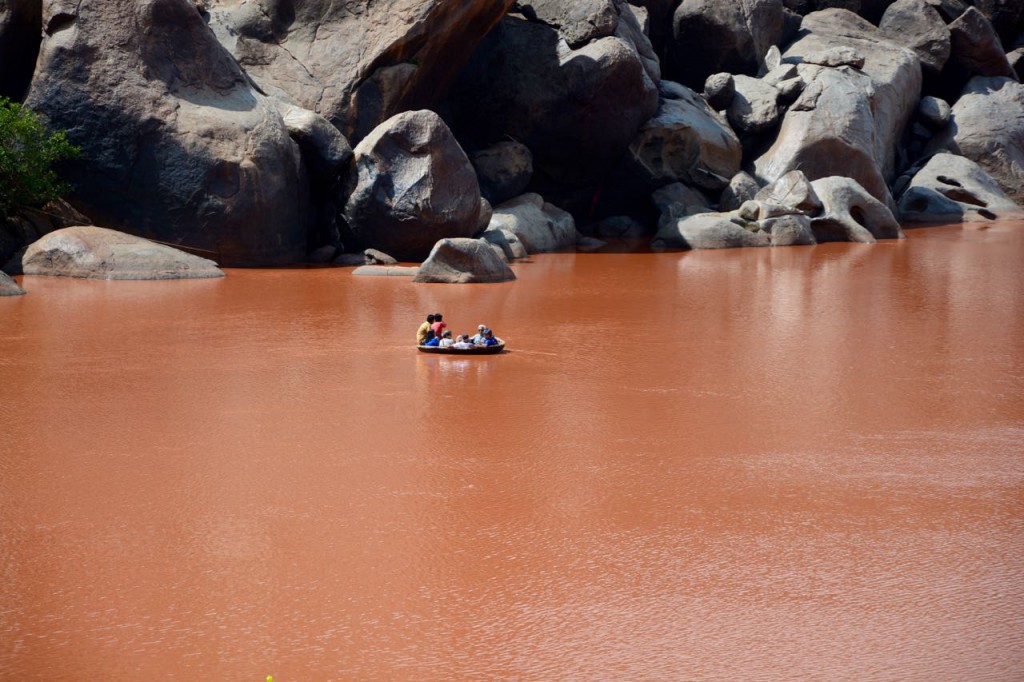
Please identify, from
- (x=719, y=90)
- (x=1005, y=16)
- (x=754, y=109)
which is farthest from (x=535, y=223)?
(x=1005, y=16)

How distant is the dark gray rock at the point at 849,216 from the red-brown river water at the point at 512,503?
8955 mm

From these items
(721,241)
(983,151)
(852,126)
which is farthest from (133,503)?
(983,151)

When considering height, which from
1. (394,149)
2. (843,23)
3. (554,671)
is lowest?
(554,671)

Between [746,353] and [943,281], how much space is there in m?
5.34

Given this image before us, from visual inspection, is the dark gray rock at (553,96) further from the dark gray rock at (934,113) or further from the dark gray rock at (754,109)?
the dark gray rock at (934,113)

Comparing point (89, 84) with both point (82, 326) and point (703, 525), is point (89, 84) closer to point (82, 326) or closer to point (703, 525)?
point (82, 326)

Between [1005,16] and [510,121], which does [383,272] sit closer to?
[510,121]

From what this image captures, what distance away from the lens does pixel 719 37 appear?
2178 centimetres

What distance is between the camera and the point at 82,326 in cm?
854

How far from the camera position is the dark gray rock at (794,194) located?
17406 millimetres

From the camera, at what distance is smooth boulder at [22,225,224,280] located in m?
11.4

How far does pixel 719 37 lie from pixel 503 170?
22.6 feet

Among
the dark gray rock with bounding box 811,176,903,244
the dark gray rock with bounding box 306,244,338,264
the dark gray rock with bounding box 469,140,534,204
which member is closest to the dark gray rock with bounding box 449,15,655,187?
the dark gray rock with bounding box 469,140,534,204

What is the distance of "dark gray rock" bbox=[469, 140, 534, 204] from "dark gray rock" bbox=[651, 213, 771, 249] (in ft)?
7.68
